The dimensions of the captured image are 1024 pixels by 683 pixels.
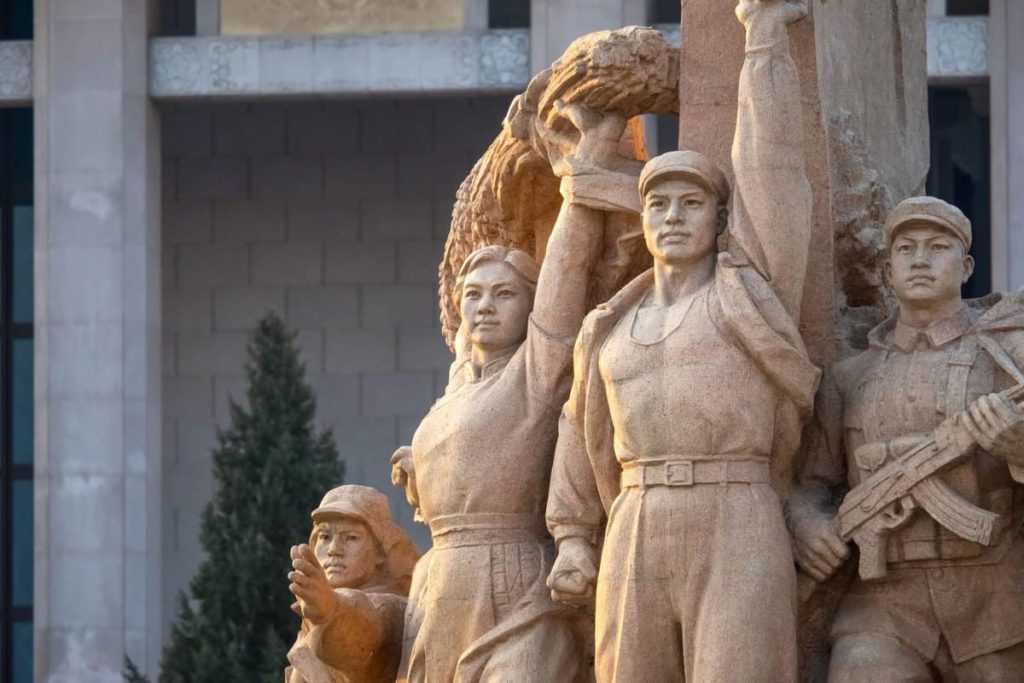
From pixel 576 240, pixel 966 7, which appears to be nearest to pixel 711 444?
pixel 576 240

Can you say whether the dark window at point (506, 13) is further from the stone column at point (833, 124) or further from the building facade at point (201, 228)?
the stone column at point (833, 124)

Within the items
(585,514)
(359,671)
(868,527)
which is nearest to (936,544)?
(868,527)

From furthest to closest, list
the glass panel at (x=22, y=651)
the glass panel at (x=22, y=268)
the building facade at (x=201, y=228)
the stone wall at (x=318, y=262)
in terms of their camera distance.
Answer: the glass panel at (x=22, y=268), the glass panel at (x=22, y=651), the stone wall at (x=318, y=262), the building facade at (x=201, y=228)

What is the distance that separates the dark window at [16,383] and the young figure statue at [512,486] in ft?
70.2

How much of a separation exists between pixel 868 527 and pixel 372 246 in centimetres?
2168

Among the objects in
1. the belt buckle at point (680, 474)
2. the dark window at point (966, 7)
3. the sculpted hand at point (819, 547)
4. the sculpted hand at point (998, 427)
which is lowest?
the sculpted hand at point (819, 547)

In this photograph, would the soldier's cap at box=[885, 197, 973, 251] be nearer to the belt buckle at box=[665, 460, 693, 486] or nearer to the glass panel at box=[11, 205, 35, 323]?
the belt buckle at box=[665, 460, 693, 486]

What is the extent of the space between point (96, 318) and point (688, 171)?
2055 centimetres

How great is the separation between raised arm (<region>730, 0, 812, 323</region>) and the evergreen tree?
1369 centimetres

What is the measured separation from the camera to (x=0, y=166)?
37.1 metres

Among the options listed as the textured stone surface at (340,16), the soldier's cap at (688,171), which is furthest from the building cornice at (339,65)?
the soldier's cap at (688,171)

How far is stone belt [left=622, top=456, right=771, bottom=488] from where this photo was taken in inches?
560

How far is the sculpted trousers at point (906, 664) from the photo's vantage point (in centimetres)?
1429

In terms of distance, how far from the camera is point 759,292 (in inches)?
568
